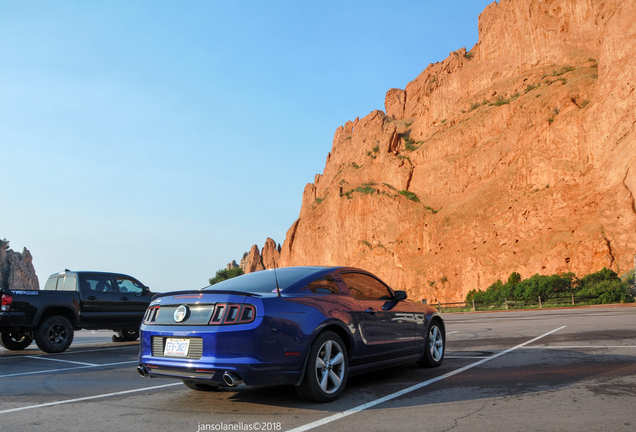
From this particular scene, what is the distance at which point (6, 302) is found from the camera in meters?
10.4

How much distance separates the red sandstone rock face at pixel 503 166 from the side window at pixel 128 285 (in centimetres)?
4051

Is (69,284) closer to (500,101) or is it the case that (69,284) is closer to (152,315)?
(152,315)

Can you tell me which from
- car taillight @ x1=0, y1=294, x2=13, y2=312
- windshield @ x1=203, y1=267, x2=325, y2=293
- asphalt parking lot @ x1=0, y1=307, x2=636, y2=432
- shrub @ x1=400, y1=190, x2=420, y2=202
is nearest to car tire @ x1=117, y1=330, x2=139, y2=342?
car taillight @ x1=0, y1=294, x2=13, y2=312

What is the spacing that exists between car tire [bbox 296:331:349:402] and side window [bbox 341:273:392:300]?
2.62 ft

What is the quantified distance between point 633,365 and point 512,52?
67.2 meters

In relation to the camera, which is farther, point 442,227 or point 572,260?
point 442,227

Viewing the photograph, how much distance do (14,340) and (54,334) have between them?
186cm

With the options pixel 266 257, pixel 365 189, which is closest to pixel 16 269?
pixel 266 257

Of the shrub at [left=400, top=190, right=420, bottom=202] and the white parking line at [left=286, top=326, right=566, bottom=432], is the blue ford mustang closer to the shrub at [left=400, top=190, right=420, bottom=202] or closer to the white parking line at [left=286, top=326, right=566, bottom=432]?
the white parking line at [left=286, top=326, right=566, bottom=432]

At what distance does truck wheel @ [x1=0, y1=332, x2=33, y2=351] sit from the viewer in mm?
11766

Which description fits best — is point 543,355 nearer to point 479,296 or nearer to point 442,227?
point 479,296

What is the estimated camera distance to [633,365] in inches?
266

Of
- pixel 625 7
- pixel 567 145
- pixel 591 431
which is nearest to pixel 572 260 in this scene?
pixel 567 145

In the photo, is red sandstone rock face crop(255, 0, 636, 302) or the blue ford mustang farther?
red sandstone rock face crop(255, 0, 636, 302)
